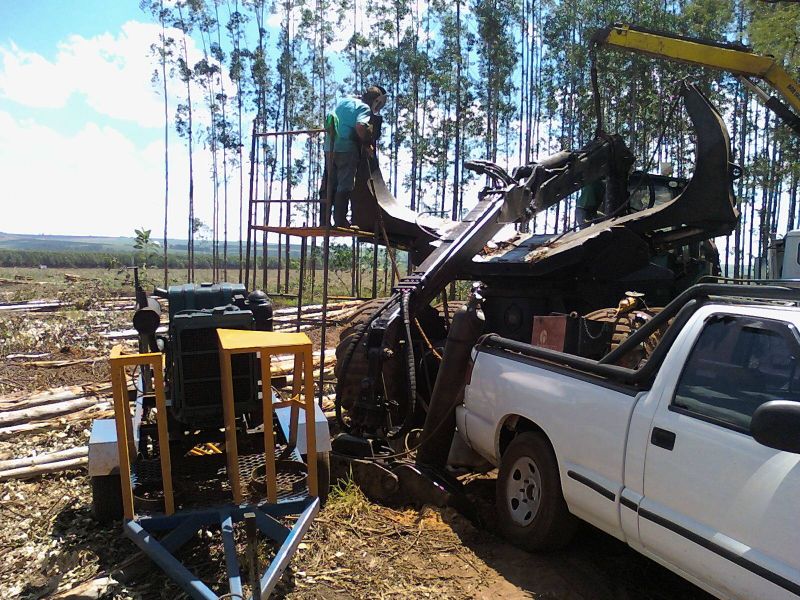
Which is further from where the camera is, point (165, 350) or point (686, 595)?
point (165, 350)

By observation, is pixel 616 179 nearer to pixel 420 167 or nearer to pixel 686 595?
pixel 686 595

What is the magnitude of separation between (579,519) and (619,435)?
1027 mm

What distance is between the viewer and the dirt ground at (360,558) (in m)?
4.04

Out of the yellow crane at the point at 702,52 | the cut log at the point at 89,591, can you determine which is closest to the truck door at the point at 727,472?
the cut log at the point at 89,591

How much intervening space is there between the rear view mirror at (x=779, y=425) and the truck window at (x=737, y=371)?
1.24 feet

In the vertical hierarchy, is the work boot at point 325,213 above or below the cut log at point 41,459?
above

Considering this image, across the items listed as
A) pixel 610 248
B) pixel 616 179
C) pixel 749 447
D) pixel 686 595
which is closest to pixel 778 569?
pixel 749 447

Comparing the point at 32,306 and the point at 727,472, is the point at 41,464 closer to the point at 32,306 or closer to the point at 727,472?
the point at 727,472

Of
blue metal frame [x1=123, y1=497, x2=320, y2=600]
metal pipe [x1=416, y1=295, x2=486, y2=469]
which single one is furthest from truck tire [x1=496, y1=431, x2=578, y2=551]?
blue metal frame [x1=123, y1=497, x2=320, y2=600]

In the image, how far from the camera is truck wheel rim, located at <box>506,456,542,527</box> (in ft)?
14.8

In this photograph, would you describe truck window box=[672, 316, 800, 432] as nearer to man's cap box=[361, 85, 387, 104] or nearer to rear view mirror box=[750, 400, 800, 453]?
rear view mirror box=[750, 400, 800, 453]

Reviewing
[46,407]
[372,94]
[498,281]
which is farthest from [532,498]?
[46,407]

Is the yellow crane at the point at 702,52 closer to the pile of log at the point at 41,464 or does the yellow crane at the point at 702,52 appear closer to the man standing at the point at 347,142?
the man standing at the point at 347,142

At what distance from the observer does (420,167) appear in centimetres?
2947
